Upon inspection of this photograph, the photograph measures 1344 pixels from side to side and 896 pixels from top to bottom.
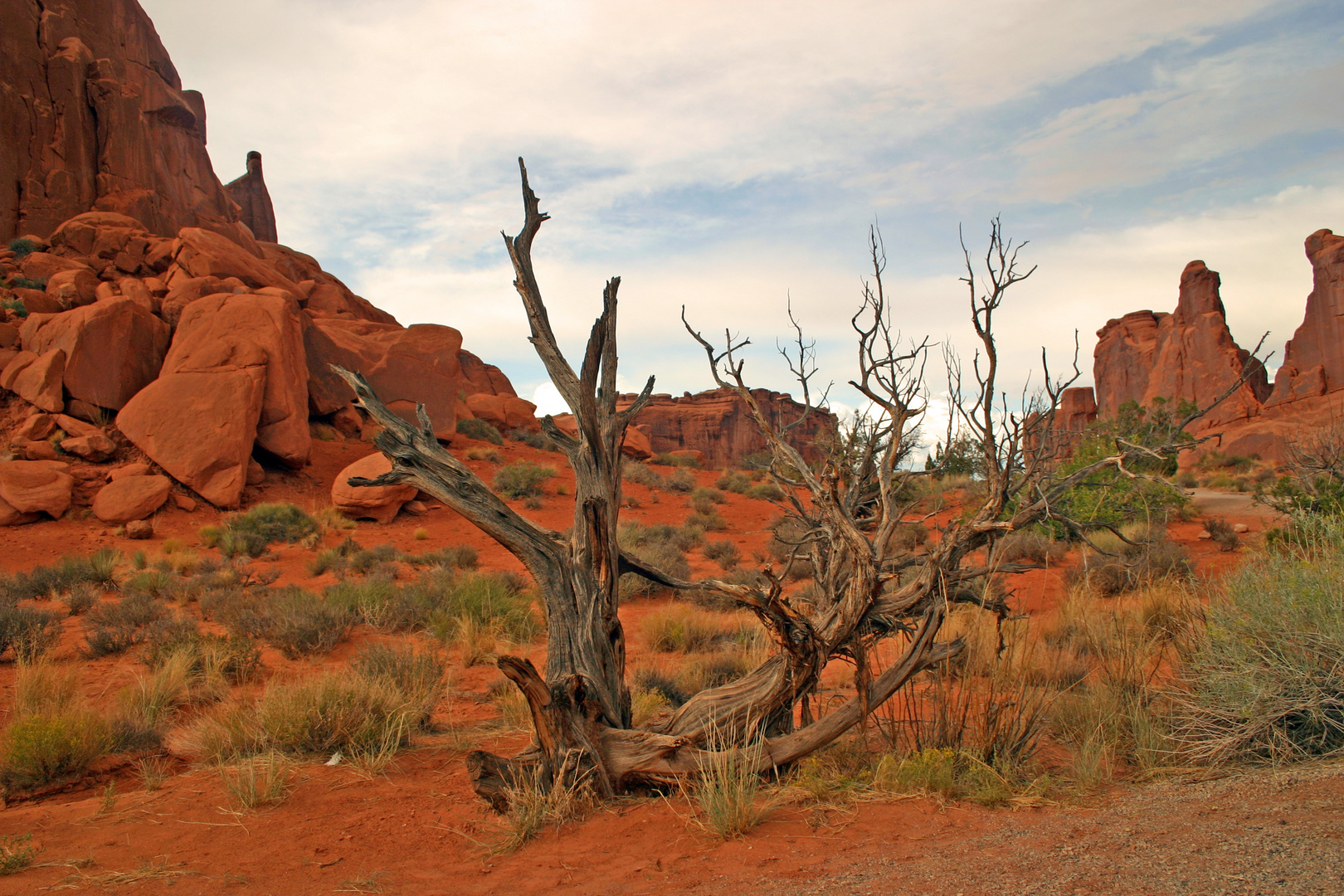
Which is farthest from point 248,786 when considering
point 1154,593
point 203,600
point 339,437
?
point 339,437

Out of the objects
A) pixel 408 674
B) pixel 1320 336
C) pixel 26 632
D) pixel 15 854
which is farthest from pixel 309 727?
pixel 1320 336

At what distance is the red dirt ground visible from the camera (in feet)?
9.78

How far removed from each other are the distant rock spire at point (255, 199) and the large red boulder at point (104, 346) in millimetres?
27845

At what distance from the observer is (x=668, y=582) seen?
441cm

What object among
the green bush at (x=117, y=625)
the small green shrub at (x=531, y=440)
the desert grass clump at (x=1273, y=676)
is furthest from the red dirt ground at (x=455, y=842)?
the small green shrub at (x=531, y=440)

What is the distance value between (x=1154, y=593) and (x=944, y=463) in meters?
4.74

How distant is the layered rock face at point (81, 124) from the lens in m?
22.2

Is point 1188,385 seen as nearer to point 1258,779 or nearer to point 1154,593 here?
point 1154,593

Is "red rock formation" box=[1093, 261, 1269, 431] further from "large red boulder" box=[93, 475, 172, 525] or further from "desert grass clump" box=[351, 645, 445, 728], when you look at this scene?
"large red boulder" box=[93, 475, 172, 525]

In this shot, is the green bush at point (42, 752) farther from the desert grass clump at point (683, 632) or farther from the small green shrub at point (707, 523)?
the small green shrub at point (707, 523)

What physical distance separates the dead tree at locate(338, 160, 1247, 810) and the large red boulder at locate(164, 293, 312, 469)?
14943 mm

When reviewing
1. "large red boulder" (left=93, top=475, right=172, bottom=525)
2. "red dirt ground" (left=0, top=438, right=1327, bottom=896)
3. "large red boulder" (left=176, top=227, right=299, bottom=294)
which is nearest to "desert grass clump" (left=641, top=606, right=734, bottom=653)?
"red dirt ground" (left=0, top=438, right=1327, bottom=896)

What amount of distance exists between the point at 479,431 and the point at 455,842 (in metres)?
22.6

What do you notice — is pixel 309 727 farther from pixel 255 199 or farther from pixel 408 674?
pixel 255 199
